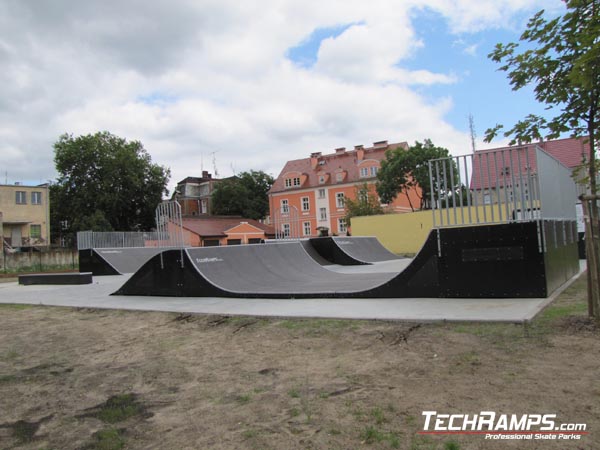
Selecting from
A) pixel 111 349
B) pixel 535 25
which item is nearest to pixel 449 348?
pixel 535 25

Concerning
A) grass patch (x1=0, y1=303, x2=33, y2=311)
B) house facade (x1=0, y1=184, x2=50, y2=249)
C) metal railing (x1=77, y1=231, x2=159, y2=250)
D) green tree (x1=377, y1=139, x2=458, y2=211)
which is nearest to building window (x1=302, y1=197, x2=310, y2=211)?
green tree (x1=377, y1=139, x2=458, y2=211)

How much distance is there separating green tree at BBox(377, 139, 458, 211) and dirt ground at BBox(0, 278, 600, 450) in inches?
1538

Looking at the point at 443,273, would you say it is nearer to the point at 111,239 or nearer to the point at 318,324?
the point at 318,324

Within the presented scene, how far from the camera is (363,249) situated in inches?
813

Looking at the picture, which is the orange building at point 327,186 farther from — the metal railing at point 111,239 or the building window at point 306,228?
the metal railing at point 111,239

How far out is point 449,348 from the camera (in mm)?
4336

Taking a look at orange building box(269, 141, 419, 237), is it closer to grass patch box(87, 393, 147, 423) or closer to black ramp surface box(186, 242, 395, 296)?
black ramp surface box(186, 242, 395, 296)

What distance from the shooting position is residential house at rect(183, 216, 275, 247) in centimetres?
4428

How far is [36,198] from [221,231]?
19.1 metres

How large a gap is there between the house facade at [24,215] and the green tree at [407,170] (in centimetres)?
3373

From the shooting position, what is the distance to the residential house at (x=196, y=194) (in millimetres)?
78062

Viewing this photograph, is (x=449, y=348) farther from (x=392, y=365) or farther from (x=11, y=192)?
(x=11, y=192)

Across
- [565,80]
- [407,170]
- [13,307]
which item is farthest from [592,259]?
[407,170]


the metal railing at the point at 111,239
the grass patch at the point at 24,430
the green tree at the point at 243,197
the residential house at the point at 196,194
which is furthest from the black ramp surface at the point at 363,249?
the residential house at the point at 196,194
